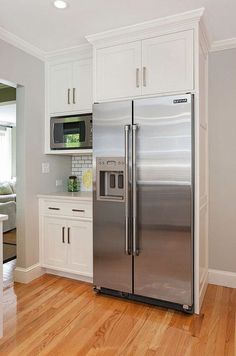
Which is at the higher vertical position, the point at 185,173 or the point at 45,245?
the point at 185,173

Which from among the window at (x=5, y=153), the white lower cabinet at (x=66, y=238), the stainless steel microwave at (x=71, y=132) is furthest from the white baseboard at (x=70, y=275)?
the window at (x=5, y=153)

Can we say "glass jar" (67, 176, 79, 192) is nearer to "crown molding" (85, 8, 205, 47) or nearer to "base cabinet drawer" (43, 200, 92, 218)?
"base cabinet drawer" (43, 200, 92, 218)

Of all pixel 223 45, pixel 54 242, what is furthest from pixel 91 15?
pixel 54 242

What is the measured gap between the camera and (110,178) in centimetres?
260

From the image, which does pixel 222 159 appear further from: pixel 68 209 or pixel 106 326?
pixel 106 326

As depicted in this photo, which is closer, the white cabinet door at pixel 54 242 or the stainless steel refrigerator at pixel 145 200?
the stainless steel refrigerator at pixel 145 200

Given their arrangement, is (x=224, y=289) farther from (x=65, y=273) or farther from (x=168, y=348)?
(x=65, y=273)

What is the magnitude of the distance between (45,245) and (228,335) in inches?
80.5

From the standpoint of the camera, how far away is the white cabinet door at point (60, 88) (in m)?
3.08

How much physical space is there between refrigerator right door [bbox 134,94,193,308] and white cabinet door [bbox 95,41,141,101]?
9.0 inches

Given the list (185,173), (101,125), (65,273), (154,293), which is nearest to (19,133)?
(101,125)

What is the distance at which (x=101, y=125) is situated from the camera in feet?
8.47

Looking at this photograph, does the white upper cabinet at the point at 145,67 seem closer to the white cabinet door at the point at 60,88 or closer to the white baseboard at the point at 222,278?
the white cabinet door at the point at 60,88

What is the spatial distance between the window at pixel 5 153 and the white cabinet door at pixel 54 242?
5601mm
